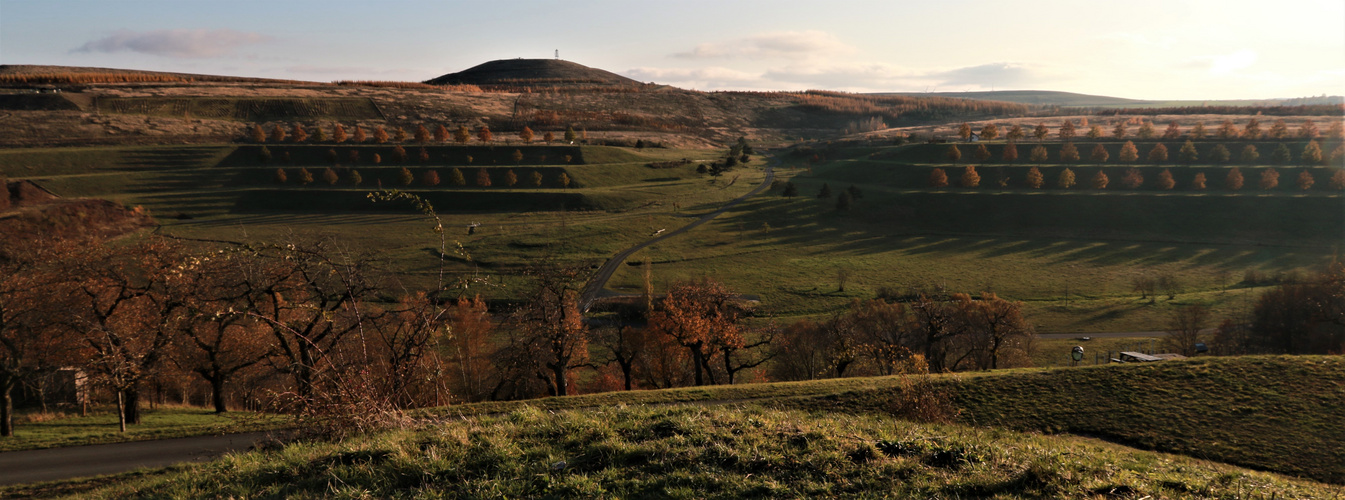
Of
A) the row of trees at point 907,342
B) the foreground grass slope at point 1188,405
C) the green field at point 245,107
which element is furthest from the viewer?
the green field at point 245,107

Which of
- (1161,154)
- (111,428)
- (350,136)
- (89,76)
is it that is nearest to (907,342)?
(111,428)

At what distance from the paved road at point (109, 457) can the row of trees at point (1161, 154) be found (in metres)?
126

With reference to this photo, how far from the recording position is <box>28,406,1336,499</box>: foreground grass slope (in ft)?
26.7

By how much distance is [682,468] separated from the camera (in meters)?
8.80

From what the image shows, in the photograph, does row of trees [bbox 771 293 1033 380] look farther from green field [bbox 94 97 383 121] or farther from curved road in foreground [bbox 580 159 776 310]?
green field [bbox 94 97 383 121]

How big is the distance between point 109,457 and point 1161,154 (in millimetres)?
138242

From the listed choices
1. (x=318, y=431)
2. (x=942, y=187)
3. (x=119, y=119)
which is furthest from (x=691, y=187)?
(x=119, y=119)

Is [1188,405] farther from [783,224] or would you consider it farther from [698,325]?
[783,224]

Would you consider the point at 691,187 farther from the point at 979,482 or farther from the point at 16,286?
the point at 979,482

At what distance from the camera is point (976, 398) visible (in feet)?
73.6

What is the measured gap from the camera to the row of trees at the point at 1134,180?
89.3 metres

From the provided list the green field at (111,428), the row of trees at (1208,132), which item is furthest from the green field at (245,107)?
the row of trees at (1208,132)

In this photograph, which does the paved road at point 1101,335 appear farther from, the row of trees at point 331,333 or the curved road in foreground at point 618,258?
the curved road in foreground at point 618,258

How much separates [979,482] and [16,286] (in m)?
32.5
